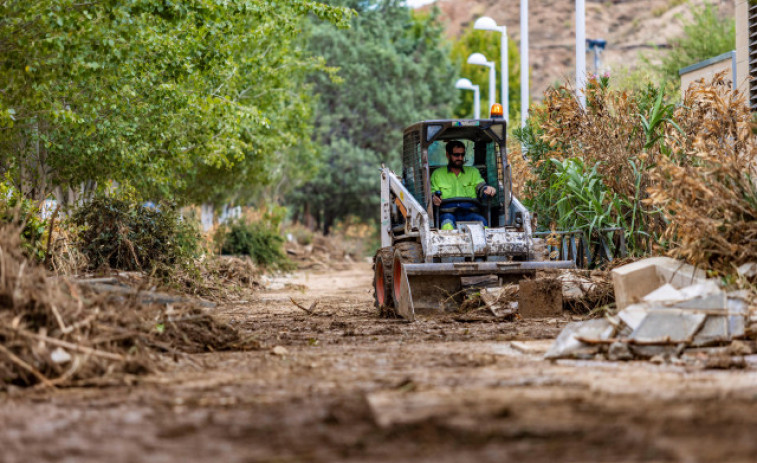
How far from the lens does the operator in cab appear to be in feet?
50.8

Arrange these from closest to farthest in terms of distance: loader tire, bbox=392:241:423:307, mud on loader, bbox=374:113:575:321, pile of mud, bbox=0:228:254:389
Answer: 1. pile of mud, bbox=0:228:254:389
2. mud on loader, bbox=374:113:575:321
3. loader tire, bbox=392:241:423:307

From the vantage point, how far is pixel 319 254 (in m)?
45.1

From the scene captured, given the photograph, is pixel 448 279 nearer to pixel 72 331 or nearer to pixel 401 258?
pixel 401 258

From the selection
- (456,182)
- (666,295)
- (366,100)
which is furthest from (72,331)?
(366,100)

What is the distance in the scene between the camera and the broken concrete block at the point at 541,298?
44.9 feet

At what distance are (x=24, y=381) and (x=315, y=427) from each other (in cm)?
299

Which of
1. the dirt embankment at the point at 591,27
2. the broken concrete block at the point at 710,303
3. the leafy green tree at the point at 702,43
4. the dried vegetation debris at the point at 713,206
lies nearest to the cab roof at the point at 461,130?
the dried vegetation debris at the point at 713,206

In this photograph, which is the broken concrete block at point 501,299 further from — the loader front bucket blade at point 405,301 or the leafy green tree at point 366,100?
the leafy green tree at point 366,100

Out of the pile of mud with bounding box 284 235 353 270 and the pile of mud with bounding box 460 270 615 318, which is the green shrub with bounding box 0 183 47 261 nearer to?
the pile of mud with bounding box 460 270 615 318

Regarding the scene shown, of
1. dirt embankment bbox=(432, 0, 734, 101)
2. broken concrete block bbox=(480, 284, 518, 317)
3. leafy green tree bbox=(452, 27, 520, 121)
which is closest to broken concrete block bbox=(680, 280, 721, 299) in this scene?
broken concrete block bbox=(480, 284, 518, 317)

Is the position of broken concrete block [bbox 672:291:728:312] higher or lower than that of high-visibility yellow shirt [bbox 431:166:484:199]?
lower

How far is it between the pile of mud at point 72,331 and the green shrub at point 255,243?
1875cm

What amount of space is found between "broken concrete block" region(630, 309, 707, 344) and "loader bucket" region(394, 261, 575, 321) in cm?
458

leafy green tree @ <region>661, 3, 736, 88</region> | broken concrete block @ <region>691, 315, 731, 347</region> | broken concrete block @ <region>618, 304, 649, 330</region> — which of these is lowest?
broken concrete block @ <region>691, 315, 731, 347</region>
